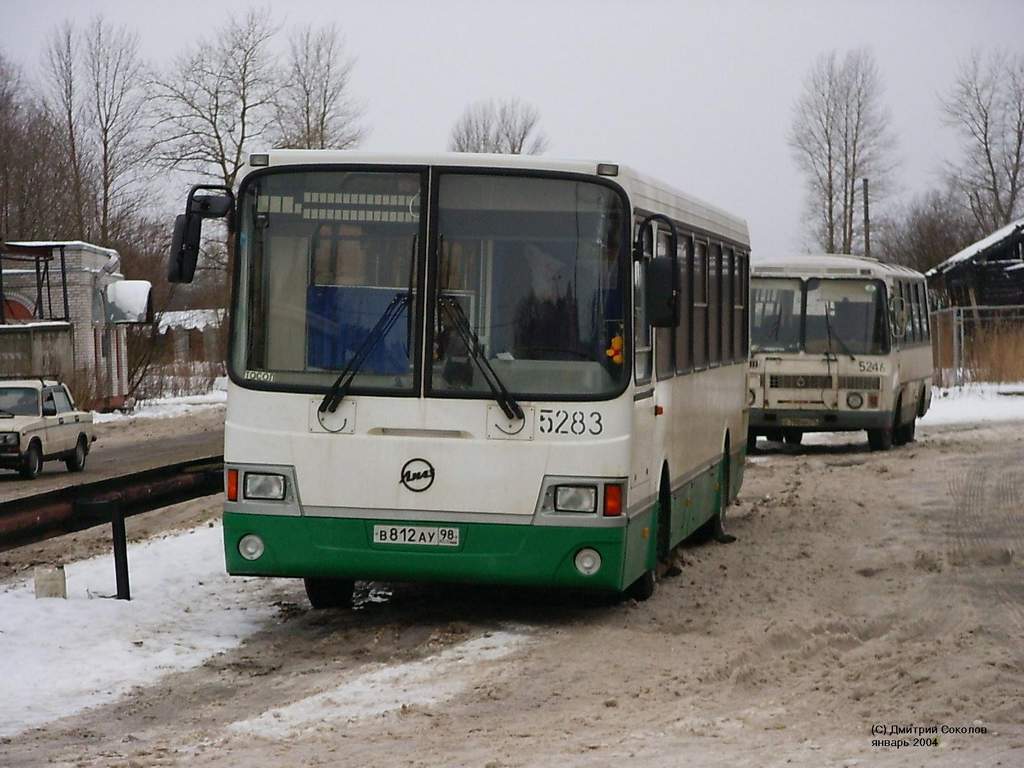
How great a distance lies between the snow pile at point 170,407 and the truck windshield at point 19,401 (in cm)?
1461

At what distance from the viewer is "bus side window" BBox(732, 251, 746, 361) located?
53.5ft

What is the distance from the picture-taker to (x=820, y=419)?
26797 millimetres

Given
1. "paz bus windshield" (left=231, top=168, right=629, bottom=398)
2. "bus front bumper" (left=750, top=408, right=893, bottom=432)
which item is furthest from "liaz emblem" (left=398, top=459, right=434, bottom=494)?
"bus front bumper" (left=750, top=408, right=893, bottom=432)

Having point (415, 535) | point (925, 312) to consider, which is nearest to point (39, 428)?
point (925, 312)

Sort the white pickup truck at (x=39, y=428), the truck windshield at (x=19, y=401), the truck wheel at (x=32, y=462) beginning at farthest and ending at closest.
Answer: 1. the truck windshield at (x=19, y=401)
2. the truck wheel at (x=32, y=462)
3. the white pickup truck at (x=39, y=428)

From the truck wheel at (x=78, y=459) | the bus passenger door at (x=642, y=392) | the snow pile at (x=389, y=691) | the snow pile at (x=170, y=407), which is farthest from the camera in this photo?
the snow pile at (x=170, y=407)

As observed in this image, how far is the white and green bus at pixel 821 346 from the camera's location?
87.8 feet

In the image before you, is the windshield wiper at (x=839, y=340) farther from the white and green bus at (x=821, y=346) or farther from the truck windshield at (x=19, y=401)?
the truck windshield at (x=19, y=401)

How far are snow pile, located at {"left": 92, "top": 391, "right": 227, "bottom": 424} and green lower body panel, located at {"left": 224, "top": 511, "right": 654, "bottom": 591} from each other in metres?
35.9

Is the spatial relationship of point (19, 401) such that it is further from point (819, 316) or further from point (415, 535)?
point (415, 535)

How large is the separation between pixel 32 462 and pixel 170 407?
2389cm

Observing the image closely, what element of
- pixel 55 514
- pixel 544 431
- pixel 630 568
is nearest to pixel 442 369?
pixel 544 431

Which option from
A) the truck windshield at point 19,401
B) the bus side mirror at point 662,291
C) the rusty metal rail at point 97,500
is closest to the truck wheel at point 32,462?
the truck windshield at point 19,401

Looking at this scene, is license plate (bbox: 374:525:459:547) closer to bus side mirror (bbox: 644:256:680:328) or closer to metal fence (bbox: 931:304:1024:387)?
bus side mirror (bbox: 644:256:680:328)
